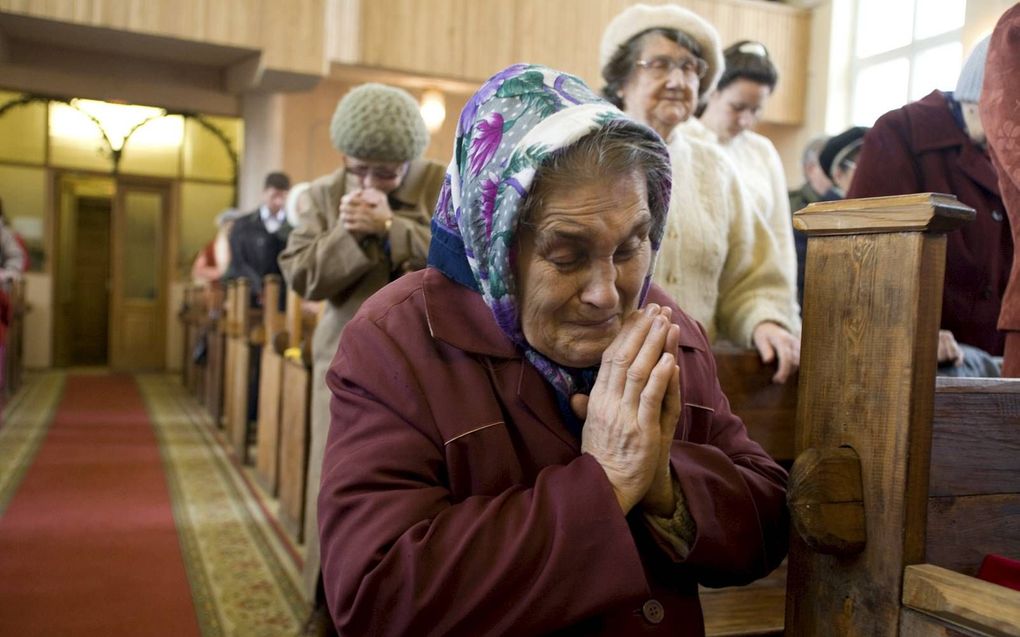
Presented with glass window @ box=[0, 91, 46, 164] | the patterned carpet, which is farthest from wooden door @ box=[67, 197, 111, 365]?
the patterned carpet

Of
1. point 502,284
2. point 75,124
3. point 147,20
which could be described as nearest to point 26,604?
point 502,284

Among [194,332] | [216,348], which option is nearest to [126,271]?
[194,332]

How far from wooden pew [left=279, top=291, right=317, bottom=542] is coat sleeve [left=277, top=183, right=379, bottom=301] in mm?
1032

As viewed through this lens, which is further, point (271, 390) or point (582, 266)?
point (271, 390)

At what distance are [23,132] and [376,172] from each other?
10246mm

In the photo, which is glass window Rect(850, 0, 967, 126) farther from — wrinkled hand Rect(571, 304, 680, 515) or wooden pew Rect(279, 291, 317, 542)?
wrinkled hand Rect(571, 304, 680, 515)

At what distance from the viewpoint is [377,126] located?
2520mm

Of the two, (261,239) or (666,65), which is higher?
(666,65)

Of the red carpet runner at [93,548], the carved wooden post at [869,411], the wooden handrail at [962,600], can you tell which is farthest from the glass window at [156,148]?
the wooden handrail at [962,600]

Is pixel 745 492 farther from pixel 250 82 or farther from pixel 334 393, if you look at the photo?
pixel 250 82

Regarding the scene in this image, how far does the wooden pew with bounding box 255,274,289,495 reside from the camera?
468 centimetres

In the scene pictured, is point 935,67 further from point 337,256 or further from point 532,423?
point 532,423

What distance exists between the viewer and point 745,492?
129 cm

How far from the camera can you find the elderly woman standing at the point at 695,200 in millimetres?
2244
